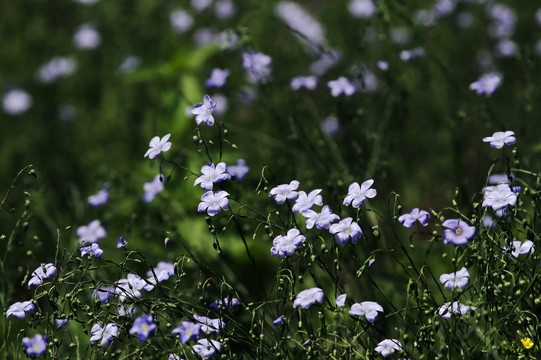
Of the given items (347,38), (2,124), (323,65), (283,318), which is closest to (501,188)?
(283,318)

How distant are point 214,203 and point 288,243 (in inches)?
10.4

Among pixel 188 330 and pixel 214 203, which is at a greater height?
pixel 214 203

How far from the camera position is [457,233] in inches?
73.9

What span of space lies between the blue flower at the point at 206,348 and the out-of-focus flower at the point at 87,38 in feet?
13.8

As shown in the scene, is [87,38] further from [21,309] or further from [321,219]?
[321,219]

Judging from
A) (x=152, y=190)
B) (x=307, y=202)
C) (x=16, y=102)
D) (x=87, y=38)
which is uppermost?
(x=307, y=202)

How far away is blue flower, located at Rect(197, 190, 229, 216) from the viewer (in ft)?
6.62

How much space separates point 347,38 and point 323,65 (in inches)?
29.0

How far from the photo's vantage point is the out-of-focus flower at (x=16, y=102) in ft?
17.5

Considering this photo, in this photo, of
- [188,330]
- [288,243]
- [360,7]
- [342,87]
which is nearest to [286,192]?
[288,243]

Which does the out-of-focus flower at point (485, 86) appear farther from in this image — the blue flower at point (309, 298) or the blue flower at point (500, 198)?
the blue flower at point (309, 298)

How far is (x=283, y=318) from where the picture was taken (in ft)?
6.40

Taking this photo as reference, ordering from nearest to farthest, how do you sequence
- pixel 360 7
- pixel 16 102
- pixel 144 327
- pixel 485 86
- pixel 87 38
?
pixel 144 327
pixel 485 86
pixel 16 102
pixel 360 7
pixel 87 38

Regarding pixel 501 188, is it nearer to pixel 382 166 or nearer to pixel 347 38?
pixel 382 166
